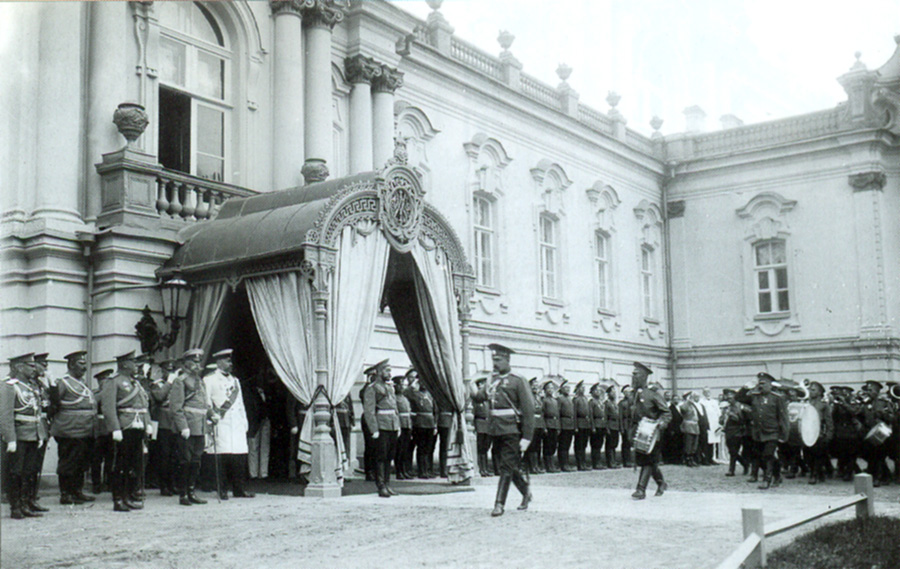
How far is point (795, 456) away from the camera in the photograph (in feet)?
53.4

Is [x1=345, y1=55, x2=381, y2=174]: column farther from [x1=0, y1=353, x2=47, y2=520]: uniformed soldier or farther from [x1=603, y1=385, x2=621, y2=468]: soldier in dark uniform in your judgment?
[x1=0, y1=353, x2=47, y2=520]: uniformed soldier

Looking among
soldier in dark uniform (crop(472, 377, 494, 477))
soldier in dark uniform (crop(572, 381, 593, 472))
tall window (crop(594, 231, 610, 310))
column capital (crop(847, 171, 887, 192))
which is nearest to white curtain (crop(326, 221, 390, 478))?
soldier in dark uniform (crop(472, 377, 494, 477))

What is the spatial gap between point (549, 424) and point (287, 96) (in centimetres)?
717

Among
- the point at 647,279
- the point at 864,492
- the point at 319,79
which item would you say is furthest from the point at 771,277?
the point at 864,492

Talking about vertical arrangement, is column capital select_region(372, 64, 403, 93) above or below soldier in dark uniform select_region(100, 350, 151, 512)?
above

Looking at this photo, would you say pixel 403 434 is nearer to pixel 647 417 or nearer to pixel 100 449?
pixel 647 417

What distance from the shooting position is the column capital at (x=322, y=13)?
54.0ft

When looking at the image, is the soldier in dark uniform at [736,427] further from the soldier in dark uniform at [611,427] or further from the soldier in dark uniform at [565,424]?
the soldier in dark uniform at [611,427]

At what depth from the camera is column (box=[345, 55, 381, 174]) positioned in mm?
18125

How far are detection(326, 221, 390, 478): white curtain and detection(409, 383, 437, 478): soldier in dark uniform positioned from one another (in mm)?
3089

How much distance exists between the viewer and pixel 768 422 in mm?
13945

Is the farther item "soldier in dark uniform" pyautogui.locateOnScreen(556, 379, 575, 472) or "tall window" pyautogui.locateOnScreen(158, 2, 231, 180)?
"soldier in dark uniform" pyautogui.locateOnScreen(556, 379, 575, 472)

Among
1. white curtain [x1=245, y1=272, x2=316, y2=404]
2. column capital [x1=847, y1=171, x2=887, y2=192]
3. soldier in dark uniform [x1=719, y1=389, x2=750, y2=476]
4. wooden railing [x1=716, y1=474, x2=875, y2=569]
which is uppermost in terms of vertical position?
column capital [x1=847, y1=171, x2=887, y2=192]

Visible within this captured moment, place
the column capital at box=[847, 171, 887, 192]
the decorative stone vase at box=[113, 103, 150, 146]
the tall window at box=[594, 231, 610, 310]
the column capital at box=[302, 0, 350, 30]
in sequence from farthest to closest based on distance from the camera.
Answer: the tall window at box=[594, 231, 610, 310] → the column capital at box=[847, 171, 887, 192] → the column capital at box=[302, 0, 350, 30] → the decorative stone vase at box=[113, 103, 150, 146]
